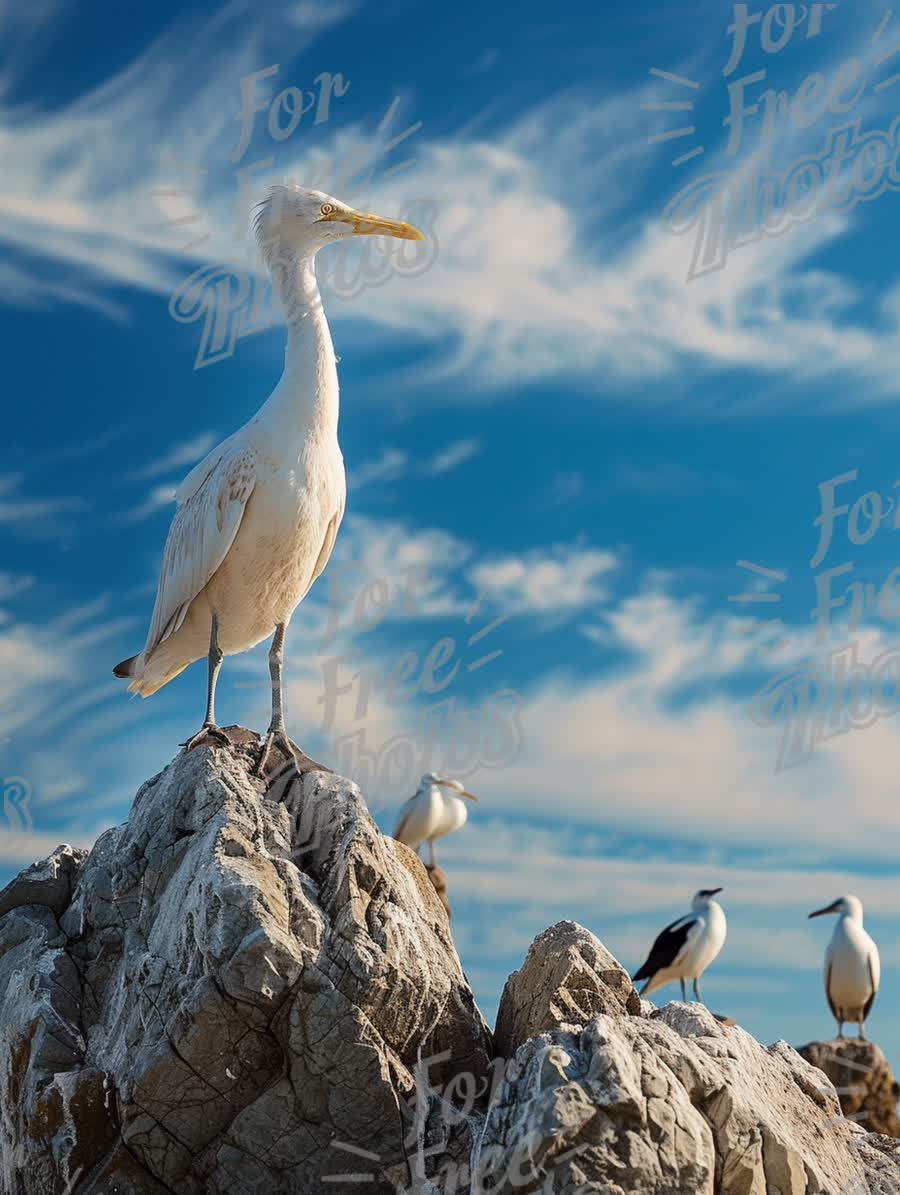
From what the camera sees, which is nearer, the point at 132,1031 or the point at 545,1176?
the point at 545,1176

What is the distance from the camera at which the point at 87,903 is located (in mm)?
9438

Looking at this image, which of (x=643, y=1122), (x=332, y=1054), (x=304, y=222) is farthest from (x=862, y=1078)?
(x=304, y=222)

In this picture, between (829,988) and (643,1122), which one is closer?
(643,1122)

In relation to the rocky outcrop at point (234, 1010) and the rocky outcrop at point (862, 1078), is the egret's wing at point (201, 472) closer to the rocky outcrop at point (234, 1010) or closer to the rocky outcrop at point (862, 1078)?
the rocky outcrop at point (234, 1010)

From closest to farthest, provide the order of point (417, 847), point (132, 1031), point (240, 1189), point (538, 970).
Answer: point (240, 1189) → point (132, 1031) → point (538, 970) → point (417, 847)

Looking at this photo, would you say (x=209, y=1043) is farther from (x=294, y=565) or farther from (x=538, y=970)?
(x=294, y=565)

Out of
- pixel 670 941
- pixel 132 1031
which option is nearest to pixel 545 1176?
pixel 132 1031

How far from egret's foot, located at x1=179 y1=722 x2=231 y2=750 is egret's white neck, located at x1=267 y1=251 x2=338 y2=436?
2.60 meters

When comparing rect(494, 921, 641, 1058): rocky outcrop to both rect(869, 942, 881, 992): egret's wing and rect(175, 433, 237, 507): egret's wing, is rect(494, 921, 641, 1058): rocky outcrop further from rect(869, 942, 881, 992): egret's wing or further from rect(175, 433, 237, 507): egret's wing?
rect(869, 942, 881, 992): egret's wing

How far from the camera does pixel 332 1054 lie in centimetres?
771

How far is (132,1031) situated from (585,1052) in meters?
3.02

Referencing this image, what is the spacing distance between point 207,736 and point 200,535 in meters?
1.79

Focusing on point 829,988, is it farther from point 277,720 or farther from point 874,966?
point 277,720

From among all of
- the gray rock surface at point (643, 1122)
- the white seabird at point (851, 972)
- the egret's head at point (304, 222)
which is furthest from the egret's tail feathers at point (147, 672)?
the white seabird at point (851, 972)
